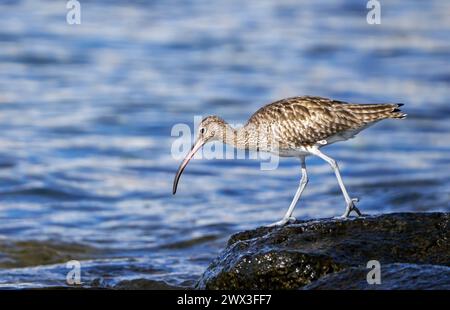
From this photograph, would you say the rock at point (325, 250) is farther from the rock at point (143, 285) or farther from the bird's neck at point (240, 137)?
the rock at point (143, 285)

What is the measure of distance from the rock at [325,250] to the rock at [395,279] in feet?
0.89

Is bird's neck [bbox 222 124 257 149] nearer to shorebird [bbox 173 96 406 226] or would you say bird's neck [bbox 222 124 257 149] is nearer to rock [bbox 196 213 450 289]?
shorebird [bbox 173 96 406 226]

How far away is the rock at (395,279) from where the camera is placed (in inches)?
301

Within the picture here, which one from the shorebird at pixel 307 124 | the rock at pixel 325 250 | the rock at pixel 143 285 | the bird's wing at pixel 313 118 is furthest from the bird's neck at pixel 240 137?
the rock at pixel 143 285

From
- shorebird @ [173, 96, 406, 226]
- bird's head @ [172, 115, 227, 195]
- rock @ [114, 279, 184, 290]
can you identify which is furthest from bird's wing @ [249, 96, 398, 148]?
rock @ [114, 279, 184, 290]

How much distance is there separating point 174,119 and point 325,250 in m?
11.1

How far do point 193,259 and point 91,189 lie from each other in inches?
147

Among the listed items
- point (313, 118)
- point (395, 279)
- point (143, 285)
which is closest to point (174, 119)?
point (143, 285)

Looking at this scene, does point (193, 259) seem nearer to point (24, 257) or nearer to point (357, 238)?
point (24, 257)

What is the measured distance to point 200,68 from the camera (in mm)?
23156

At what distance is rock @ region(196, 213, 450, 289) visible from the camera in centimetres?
862

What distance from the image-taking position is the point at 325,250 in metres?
8.74

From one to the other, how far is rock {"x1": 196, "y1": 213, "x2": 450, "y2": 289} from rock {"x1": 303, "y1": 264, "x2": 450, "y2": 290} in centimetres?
27
